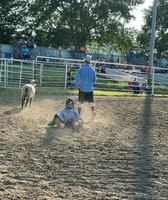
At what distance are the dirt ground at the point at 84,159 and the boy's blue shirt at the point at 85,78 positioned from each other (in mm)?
841

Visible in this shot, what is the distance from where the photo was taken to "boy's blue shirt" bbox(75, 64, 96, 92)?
10.5 m

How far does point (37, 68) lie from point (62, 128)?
422 inches

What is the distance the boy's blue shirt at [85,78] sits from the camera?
10.5 m

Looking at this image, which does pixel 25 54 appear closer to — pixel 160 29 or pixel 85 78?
pixel 85 78

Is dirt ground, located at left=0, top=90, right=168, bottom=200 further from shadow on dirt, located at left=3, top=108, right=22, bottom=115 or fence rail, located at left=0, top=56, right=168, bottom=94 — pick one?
fence rail, located at left=0, top=56, right=168, bottom=94

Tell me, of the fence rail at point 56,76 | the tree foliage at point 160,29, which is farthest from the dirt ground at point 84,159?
the tree foliage at point 160,29

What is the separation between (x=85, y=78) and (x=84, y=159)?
4.60 meters

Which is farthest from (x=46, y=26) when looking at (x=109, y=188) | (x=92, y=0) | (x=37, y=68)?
(x=109, y=188)

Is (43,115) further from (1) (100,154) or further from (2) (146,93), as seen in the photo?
(2) (146,93)

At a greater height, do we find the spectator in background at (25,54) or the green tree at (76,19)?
the green tree at (76,19)

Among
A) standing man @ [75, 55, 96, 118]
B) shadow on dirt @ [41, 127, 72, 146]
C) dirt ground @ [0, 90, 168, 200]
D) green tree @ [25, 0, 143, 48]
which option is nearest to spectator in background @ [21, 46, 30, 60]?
green tree @ [25, 0, 143, 48]

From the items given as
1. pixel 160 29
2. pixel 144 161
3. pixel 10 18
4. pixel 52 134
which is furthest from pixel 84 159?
pixel 160 29

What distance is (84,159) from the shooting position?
6.15 metres

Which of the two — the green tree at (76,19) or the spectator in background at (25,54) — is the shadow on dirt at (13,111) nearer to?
the spectator in background at (25,54)
